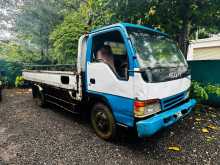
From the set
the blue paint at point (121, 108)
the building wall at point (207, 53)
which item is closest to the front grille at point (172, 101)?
the blue paint at point (121, 108)

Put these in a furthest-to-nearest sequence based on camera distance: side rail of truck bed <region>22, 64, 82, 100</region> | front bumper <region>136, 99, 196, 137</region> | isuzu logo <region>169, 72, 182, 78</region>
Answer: side rail of truck bed <region>22, 64, 82, 100</region>
isuzu logo <region>169, 72, 182, 78</region>
front bumper <region>136, 99, 196, 137</region>

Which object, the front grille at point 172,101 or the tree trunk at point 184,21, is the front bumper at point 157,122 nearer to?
the front grille at point 172,101

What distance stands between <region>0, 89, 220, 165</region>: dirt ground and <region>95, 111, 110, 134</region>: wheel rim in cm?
25

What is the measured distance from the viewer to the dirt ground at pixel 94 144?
283cm

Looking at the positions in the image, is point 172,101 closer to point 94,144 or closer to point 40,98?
point 94,144

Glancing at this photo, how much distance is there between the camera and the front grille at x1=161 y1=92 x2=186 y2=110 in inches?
114

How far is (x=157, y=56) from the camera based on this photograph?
3027 mm

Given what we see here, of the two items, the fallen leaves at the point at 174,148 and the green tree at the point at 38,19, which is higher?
A: the green tree at the point at 38,19

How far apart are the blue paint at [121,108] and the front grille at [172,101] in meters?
0.57

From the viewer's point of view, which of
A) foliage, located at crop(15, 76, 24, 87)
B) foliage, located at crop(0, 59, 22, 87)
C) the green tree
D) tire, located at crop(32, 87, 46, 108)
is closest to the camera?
tire, located at crop(32, 87, 46, 108)

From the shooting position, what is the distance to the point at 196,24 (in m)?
5.48

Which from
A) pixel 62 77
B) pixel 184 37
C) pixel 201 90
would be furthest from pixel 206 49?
pixel 62 77

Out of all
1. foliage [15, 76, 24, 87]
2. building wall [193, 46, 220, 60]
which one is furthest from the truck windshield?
foliage [15, 76, 24, 87]

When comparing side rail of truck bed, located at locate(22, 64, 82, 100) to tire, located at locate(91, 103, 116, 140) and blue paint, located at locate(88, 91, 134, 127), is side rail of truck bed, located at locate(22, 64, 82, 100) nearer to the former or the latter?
tire, located at locate(91, 103, 116, 140)
